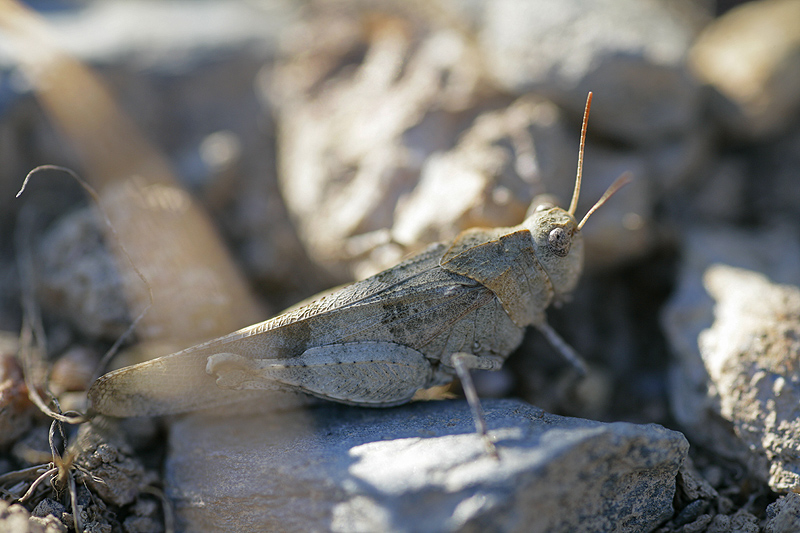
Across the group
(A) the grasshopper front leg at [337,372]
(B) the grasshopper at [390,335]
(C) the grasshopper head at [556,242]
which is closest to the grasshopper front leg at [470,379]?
(B) the grasshopper at [390,335]

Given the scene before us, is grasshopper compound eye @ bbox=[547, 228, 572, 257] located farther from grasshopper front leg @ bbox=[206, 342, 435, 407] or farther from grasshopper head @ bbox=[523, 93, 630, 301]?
grasshopper front leg @ bbox=[206, 342, 435, 407]

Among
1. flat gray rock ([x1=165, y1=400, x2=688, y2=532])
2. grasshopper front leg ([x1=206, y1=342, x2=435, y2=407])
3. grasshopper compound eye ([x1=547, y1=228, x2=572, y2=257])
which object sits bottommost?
flat gray rock ([x1=165, y1=400, x2=688, y2=532])

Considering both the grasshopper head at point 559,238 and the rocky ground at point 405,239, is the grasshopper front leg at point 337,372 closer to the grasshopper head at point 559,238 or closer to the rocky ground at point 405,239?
the rocky ground at point 405,239

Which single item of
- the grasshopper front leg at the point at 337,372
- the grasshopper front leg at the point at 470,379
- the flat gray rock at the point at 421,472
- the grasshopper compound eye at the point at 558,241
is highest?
the grasshopper compound eye at the point at 558,241

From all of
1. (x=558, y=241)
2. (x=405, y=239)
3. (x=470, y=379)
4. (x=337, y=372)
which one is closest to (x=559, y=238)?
(x=558, y=241)

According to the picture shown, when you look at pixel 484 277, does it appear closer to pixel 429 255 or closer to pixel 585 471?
pixel 429 255

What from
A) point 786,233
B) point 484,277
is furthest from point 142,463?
point 786,233

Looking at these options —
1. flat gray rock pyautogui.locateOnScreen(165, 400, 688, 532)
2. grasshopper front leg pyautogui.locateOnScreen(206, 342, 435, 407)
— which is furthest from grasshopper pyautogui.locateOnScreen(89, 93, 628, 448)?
flat gray rock pyautogui.locateOnScreen(165, 400, 688, 532)
